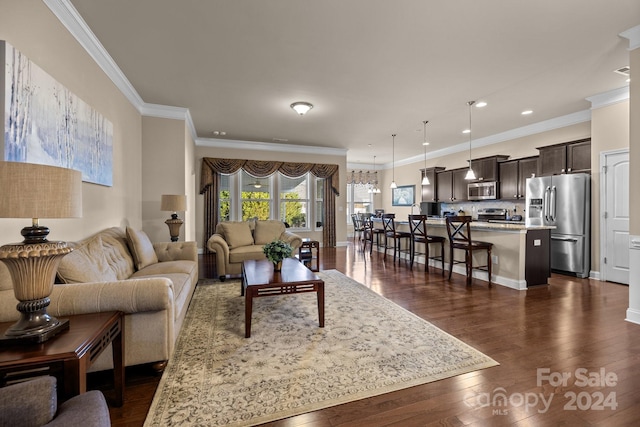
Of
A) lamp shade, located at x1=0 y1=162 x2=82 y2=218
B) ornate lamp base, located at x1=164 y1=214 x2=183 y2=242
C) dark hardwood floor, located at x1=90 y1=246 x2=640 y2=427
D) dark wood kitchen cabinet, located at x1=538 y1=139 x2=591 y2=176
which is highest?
dark wood kitchen cabinet, located at x1=538 y1=139 x2=591 y2=176

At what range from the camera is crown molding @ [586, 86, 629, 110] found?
4.18 m

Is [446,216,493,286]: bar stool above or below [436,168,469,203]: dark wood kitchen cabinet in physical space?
below

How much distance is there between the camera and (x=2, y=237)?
1886 mm

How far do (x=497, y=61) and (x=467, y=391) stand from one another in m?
3.44

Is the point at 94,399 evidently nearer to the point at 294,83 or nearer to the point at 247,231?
the point at 294,83

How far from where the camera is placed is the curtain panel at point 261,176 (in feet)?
23.7

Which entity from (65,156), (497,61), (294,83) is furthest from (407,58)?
(65,156)

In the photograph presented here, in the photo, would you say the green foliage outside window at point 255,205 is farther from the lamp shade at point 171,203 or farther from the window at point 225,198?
the lamp shade at point 171,203

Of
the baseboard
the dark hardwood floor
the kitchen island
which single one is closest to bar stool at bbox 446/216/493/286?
the kitchen island

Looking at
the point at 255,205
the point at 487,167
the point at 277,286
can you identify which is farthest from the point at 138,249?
the point at 487,167

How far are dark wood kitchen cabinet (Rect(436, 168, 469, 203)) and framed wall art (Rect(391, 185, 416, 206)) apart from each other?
52.6 inches

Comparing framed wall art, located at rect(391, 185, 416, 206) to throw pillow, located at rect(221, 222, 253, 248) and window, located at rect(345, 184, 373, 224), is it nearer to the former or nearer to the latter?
window, located at rect(345, 184, 373, 224)

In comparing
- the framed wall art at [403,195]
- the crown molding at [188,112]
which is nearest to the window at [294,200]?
the crown molding at [188,112]

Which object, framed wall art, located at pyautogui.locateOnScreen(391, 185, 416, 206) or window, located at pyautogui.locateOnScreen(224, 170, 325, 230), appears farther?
framed wall art, located at pyautogui.locateOnScreen(391, 185, 416, 206)
